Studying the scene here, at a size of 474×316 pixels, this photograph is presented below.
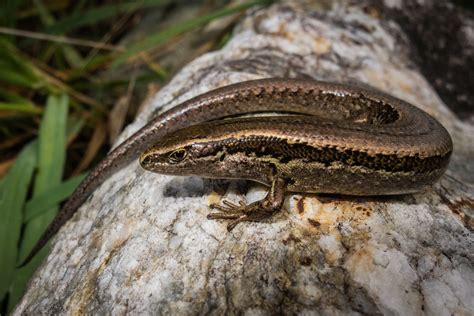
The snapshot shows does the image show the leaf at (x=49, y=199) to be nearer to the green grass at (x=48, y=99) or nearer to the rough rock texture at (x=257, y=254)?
the green grass at (x=48, y=99)

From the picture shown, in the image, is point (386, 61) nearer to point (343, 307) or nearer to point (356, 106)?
point (356, 106)

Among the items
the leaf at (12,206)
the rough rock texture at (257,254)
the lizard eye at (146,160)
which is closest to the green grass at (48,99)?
the leaf at (12,206)

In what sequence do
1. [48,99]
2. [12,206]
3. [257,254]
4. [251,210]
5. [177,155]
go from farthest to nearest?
[48,99] < [12,206] < [177,155] < [251,210] < [257,254]

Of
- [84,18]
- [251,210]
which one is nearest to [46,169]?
[84,18]

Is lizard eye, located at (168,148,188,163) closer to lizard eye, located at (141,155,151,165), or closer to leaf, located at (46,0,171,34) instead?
lizard eye, located at (141,155,151,165)

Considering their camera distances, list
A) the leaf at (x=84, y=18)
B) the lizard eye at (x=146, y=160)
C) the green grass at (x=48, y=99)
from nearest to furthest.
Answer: the lizard eye at (x=146, y=160)
the green grass at (x=48, y=99)
the leaf at (x=84, y=18)

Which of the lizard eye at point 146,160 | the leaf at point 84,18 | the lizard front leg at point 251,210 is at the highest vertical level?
the lizard eye at point 146,160

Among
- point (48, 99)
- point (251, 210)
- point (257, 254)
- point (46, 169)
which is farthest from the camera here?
point (48, 99)

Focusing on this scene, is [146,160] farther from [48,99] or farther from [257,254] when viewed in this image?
[48,99]
